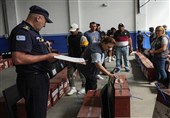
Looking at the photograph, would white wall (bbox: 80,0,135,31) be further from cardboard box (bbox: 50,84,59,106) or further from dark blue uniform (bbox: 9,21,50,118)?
dark blue uniform (bbox: 9,21,50,118)

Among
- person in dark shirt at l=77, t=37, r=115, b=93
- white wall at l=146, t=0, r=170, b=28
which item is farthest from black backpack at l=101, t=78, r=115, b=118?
white wall at l=146, t=0, r=170, b=28

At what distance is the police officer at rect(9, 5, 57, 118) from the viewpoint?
6.39 ft

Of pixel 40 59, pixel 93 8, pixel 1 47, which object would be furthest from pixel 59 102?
pixel 1 47

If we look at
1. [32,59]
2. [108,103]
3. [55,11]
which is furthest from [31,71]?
[55,11]

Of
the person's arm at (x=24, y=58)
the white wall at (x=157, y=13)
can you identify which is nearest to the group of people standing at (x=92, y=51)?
the person's arm at (x=24, y=58)

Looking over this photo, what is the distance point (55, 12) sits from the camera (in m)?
10.6

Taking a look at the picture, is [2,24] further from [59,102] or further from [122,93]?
[122,93]

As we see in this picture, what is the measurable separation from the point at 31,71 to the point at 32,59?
0.51 ft

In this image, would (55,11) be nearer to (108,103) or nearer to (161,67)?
(161,67)

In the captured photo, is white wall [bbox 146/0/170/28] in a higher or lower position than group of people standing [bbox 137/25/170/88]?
higher

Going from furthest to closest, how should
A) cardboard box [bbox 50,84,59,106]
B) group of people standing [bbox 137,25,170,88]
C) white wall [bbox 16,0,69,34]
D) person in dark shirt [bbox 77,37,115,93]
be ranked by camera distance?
white wall [bbox 16,0,69,34] < group of people standing [bbox 137,25,170,88] < cardboard box [bbox 50,84,59,106] < person in dark shirt [bbox 77,37,115,93]

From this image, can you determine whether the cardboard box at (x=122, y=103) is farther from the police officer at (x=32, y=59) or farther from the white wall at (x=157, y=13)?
the white wall at (x=157, y=13)

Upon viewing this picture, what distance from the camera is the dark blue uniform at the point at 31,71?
1.96 m

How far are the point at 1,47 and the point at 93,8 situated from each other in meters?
4.66
